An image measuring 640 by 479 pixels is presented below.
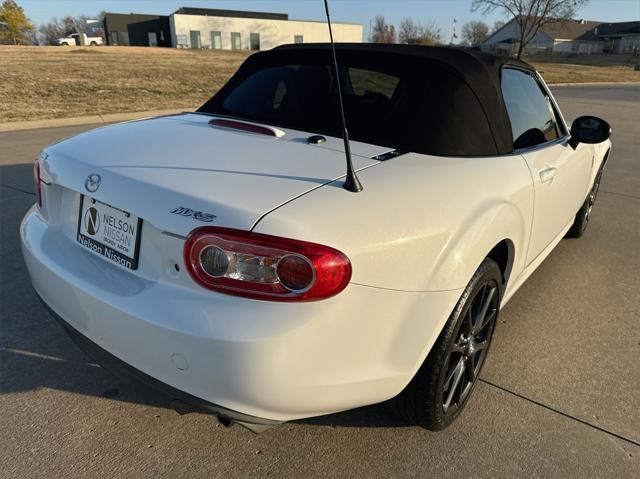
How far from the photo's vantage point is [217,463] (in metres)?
2.05

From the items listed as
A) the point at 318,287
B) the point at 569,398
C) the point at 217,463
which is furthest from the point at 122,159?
the point at 569,398

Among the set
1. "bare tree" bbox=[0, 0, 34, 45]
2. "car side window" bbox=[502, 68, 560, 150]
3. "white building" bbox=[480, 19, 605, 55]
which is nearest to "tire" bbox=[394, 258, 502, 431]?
"car side window" bbox=[502, 68, 560, 150]

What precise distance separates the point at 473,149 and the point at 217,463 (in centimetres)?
178

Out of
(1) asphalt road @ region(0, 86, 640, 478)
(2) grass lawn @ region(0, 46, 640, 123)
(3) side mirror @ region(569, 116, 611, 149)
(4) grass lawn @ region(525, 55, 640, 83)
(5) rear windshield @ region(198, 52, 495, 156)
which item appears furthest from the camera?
(4) grass lawn @ region(525, 55, 640, 83)

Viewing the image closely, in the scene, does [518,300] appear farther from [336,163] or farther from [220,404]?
[220,404]

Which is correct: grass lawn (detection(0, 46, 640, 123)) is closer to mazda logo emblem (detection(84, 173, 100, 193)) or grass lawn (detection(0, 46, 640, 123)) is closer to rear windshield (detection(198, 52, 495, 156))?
rear windshield (detection(198, 52, 495, 156))

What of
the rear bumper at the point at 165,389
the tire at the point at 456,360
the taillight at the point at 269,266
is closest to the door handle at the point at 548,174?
the tire at the point at 456,360

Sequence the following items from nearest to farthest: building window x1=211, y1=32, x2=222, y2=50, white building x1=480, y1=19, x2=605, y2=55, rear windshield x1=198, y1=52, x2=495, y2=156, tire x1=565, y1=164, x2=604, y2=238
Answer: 1. rear windshield x1=198, y1=52, x2=495, y2=156
2. tire x1=565, y1=164, x2=604, y2=238
3. building window x1=211, y1=32, x2=222, y2=50
4. white building x1=480, y1=19, x2=605, y2=55

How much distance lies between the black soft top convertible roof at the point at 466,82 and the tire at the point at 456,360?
59 centimetres

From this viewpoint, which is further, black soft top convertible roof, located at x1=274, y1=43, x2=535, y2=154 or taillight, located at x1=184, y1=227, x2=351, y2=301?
black soft top convertible roof, located at x1=274, y1=43, x2=535, y2=154

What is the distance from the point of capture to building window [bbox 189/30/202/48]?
69.4 meters

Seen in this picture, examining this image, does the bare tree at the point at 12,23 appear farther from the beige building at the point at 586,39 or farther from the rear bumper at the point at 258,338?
the rear bumper at the point at 258,338

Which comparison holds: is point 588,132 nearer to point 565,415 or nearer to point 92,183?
point 565,415

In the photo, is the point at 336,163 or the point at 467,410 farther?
the point at 467,410
